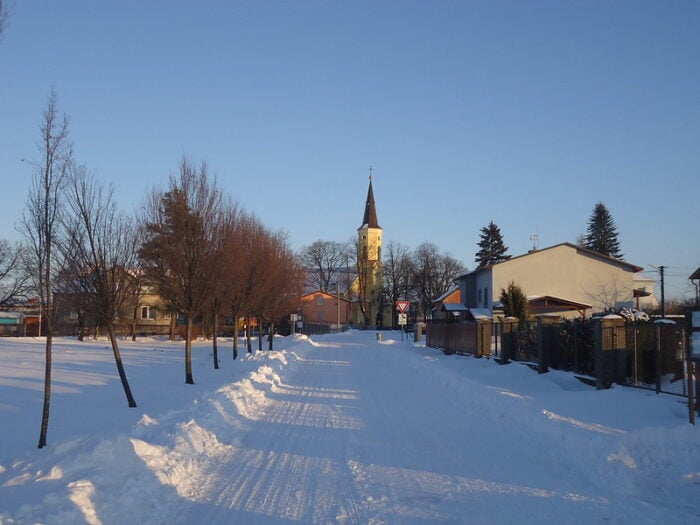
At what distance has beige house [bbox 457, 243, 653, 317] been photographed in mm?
50938

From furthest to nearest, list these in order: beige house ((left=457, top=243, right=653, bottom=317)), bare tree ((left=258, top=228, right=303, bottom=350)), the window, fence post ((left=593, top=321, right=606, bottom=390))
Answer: the window, beige house ((left=457, top=243, right=653, bottom=317)), bare tree ((left=258, top=228, right=303, bottom=350)), fence post ((left=593, top=321, right=606, bottom=390))

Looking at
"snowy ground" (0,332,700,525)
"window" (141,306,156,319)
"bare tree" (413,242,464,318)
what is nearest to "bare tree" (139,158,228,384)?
"snowy ground" (0,332,700,525)

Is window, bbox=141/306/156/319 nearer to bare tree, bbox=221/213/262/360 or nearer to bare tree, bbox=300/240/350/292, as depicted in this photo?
bare tree, bbox=300/240/350/292

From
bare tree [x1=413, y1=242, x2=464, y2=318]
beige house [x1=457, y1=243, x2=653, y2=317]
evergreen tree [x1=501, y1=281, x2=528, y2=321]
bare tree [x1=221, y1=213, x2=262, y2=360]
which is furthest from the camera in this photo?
bare tree [x1=413, y1=242, x2=464, y2=318]

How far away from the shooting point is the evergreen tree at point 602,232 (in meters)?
86.9

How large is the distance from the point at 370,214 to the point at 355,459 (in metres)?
111

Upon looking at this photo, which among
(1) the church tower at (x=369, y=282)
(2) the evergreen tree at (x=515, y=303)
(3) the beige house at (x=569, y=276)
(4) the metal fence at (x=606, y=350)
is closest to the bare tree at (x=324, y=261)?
(1) the church tower at (x=369, y=282)

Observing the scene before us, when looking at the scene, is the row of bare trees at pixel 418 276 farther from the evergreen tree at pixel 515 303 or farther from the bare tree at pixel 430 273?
the evergreen tree at pixel 515 303

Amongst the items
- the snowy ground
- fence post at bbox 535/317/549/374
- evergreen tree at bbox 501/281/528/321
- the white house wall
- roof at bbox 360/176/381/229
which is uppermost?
roof at bbox 360/176/381/229

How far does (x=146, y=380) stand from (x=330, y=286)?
8976 cm

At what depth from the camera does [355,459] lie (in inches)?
369

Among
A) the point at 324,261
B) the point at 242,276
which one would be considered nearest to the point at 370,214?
the point at 324,261

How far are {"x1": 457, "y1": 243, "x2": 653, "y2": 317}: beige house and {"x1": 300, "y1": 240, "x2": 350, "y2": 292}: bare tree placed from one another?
5803 centimetres

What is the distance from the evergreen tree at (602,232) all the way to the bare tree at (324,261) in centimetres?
3888
